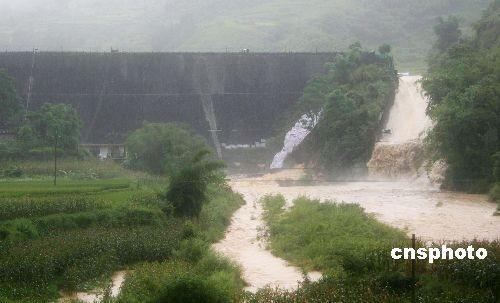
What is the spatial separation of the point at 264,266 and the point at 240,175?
2288 centimetres

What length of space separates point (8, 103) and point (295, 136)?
1812 centimetres

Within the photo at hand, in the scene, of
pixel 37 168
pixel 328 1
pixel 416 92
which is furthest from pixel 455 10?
pixel 37 168

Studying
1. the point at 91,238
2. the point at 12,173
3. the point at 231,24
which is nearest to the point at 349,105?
the point at 12,173

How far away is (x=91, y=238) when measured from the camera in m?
19.3

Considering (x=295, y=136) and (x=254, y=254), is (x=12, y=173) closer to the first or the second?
(x=254, y=254)

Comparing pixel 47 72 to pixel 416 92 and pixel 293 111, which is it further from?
pixel 416 92

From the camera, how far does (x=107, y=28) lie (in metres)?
94.1

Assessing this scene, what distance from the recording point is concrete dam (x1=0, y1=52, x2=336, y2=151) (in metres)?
47.3

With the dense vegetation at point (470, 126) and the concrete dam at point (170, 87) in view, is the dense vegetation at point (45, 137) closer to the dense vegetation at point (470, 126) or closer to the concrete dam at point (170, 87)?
the concrete dam at point (170, 87)

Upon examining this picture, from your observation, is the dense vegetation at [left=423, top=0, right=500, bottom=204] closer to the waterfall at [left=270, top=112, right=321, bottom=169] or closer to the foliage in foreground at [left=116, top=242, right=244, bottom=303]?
the waterfall at [left=270, top=112, right=321, bottom=169]

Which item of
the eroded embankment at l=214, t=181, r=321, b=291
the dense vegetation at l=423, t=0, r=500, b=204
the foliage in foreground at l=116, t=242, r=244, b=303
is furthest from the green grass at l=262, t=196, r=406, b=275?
the dense vegetation at l=423, t=0, r=500, b=204

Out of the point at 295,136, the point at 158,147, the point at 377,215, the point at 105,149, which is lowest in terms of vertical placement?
the point at 377,215

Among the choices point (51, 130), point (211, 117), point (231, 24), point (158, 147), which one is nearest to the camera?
point (158, 147)

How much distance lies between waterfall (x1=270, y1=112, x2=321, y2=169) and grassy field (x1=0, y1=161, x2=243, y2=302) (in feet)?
54.5
